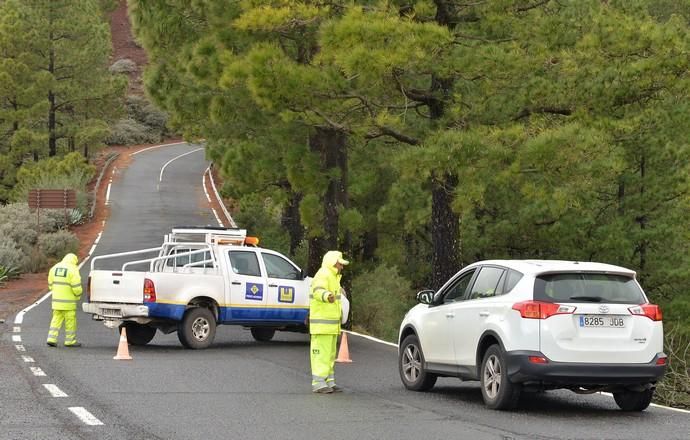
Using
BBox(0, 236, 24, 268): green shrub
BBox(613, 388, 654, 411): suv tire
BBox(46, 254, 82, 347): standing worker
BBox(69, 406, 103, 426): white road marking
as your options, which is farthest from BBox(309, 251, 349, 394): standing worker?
BBox(0, 236, 24, 268): green shrub

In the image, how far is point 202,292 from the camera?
1909 centimetres

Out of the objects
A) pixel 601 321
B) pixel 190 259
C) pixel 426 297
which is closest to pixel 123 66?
pixel 190 259

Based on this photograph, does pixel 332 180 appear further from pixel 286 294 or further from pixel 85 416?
pixel 85 416

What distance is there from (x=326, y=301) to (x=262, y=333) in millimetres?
8610

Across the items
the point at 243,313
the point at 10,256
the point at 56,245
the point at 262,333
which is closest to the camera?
the point at 243,313

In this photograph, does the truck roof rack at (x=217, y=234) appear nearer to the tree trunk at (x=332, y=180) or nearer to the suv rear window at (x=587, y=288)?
the tree trunk at (x=332, y=180)

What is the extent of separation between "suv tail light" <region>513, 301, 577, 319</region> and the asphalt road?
3.45ft

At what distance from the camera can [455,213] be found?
2111cm

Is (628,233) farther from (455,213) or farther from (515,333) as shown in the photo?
(515,333)

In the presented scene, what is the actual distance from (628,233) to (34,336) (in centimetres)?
1573

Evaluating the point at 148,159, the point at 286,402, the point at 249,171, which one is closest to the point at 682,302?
Result: the point at 249,171

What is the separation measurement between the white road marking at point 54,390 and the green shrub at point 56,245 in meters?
28.5

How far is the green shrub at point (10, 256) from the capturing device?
36156mm

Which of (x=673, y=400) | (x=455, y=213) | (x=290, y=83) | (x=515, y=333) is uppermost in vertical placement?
(x=290, y=83)
